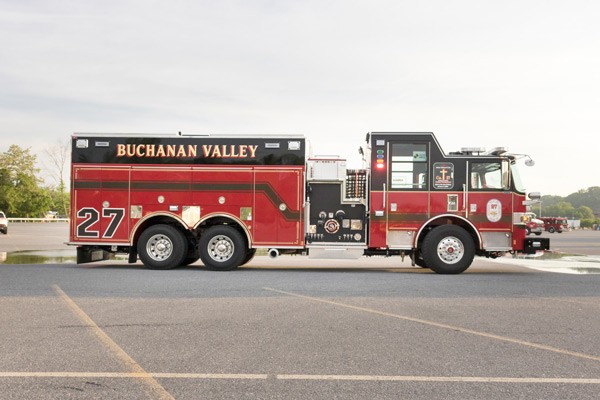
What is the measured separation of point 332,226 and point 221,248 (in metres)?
2.67

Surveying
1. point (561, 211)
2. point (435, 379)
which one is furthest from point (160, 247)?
point (561, 211)

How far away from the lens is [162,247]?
539 inches

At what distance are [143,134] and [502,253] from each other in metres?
8.99

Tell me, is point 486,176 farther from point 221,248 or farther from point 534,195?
point 221,248

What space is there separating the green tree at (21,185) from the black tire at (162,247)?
259 feet

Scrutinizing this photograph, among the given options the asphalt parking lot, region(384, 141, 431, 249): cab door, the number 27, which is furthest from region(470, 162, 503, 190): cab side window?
the number 27

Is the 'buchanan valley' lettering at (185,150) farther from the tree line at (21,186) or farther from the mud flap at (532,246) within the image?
the tree line at (21,186)

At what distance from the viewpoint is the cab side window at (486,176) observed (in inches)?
526

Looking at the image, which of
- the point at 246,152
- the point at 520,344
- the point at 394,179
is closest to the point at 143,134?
the point at 246,152

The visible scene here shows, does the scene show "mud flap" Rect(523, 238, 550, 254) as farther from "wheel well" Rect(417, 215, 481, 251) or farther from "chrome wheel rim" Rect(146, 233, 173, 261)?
"chrome wheel rim" Rect(146, 233, 173, 261)

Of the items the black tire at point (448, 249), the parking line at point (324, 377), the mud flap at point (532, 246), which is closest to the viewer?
the parking line at point (324, 377)

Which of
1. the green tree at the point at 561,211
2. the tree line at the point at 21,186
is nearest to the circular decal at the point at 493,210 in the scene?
the tree line at the point at 21,186

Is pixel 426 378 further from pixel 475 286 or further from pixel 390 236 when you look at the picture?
pixel 390 236

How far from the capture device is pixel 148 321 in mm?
6938
